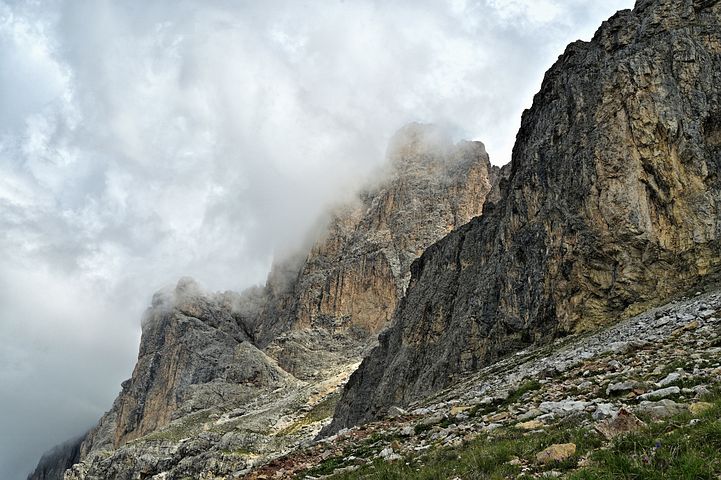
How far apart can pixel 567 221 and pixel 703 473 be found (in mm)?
43100

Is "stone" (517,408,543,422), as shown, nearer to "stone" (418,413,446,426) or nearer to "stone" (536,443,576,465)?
"stone" (418,413,446,426)

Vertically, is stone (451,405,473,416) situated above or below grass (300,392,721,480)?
above

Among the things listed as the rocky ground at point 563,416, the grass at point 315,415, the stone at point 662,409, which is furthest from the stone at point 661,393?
the grass at point 315,415

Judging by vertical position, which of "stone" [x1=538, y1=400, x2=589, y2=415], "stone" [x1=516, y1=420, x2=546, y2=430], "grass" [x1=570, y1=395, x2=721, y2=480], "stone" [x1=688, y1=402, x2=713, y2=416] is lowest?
"grass" [x1=570, y1=395, x2=721, y2=480]

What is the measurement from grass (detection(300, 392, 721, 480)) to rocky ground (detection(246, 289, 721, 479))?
2.3 inches

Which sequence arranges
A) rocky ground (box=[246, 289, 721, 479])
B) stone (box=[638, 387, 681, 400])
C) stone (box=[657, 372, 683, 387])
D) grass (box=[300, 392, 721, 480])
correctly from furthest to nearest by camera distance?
stone (box=[657, 372, 683, 387]) < stone (box=[638, 387, 681, 400]) < rocky ground (box=[246, 289, 721, 479]) < grass (box=[300, 392, 721, 480])

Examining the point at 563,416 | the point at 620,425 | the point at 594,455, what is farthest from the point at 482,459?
the point at 563,416

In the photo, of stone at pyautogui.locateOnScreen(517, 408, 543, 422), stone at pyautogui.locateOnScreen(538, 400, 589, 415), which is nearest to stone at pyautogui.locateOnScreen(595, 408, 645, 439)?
→ stone at pyautogui.locateOnScreen(538, 400, 589, 415)

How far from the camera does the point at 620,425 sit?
36.4ft

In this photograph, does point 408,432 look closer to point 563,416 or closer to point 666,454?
point 563,416

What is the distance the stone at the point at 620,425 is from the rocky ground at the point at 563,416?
2 cm

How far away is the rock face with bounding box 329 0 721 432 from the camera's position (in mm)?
42500

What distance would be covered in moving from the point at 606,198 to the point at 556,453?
3935 cm

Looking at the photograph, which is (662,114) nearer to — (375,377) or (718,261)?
(718,261)
